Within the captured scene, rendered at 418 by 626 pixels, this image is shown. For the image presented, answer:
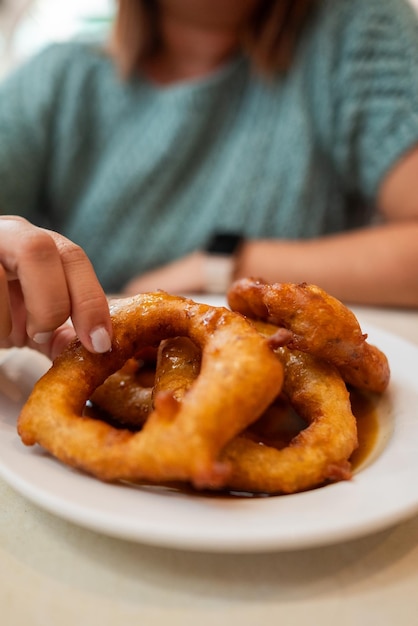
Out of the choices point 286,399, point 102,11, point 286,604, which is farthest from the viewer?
point 102,11

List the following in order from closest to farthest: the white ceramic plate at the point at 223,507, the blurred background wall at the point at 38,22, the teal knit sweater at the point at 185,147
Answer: the white ceramic plate at the point at 223,507, the teal knit sweater at the point at 185,147, the blurred background wall at the point at 38,22

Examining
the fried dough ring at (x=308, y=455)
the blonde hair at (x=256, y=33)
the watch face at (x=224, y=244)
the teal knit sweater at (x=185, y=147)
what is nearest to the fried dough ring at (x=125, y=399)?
the fried dough ring at (x=308, y=455)

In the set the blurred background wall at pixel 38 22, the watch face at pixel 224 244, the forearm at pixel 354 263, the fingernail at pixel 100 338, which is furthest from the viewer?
the blurred background wall at pixel 38 22

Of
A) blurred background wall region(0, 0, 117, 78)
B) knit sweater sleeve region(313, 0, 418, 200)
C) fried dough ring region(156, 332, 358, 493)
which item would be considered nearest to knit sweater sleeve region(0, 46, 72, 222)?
knit sweater sleeve region(313, 0, 418, 200)

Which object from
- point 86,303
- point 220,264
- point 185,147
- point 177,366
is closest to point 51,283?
point 86,303

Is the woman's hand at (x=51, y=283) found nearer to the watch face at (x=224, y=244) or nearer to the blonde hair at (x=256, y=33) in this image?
the watch face at (x=224, y=244)

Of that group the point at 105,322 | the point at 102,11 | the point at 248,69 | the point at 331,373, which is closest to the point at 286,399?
the point at 331,373

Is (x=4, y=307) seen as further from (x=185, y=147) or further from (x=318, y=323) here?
(x=185, y=147)

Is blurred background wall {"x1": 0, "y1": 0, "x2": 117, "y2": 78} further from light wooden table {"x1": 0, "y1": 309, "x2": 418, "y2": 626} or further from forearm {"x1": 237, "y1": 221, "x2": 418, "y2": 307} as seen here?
light wooden table {"x1": 0, "y1": 309, "x2": 418, "y2": 626}

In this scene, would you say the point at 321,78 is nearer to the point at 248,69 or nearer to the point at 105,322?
the point at 248,69
